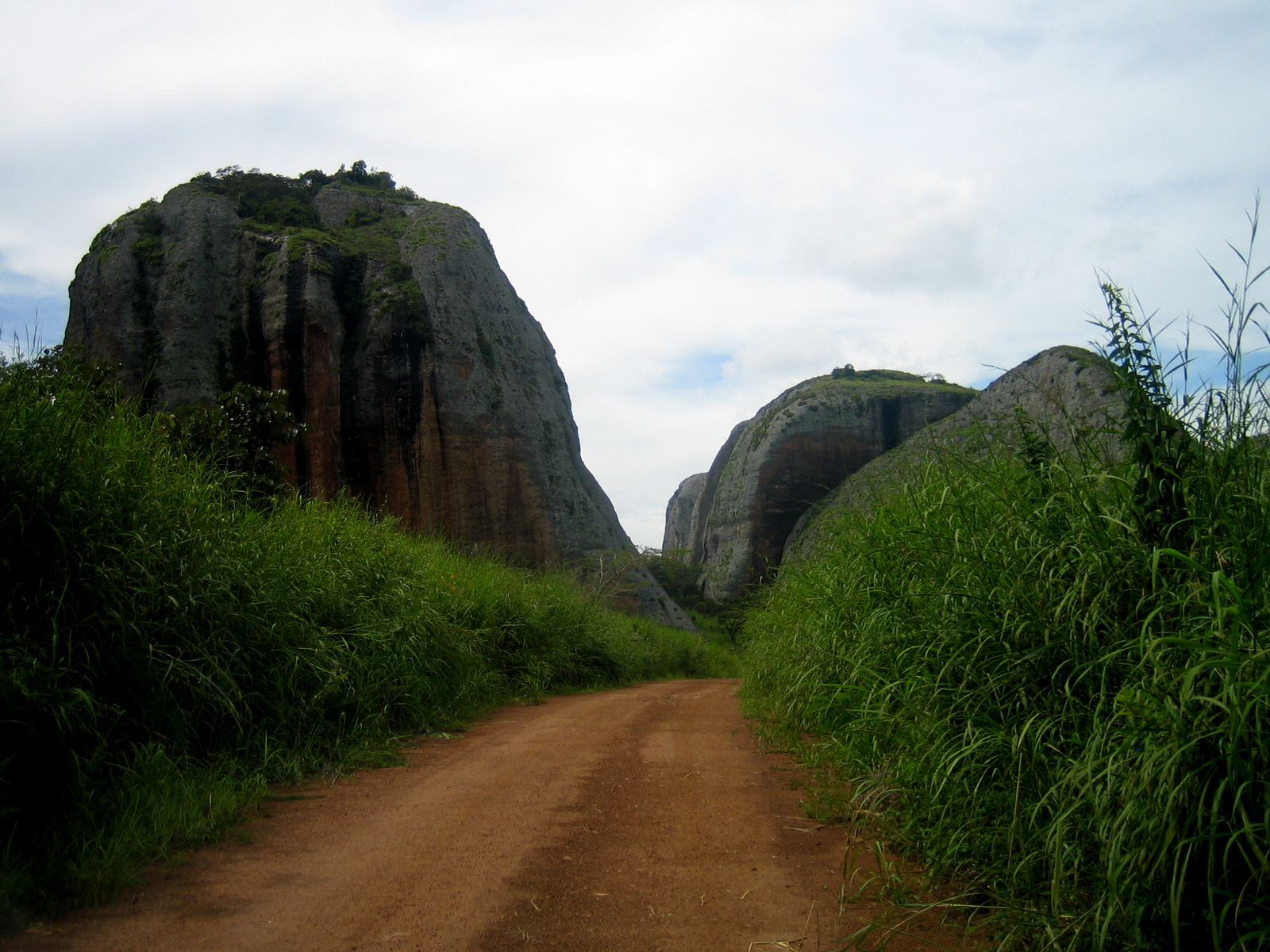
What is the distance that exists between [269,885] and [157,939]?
1.87ft

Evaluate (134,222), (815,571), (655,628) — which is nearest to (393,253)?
(134,222)

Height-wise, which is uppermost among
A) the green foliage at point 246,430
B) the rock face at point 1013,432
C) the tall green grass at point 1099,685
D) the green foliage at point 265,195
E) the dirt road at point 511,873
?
the green foliage at point 265,195

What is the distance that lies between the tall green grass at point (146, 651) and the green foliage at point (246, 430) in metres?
3.33

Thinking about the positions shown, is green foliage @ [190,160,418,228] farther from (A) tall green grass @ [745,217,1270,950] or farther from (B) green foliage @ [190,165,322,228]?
(A) tall green grass @ [745,217,1270,950]

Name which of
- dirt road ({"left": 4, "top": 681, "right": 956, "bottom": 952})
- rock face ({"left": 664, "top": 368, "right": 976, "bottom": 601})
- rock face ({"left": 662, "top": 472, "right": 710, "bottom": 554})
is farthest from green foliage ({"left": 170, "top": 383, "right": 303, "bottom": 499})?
rock face ({"left": 662, "top": 472, "right": 710, "bottom": 554})

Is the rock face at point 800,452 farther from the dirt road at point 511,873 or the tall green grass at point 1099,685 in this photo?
the tall green grass at point 1099,685

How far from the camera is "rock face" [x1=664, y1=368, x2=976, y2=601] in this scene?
30250 mm

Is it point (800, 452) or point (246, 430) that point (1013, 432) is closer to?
point (246, 430)

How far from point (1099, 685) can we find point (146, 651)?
4755 millimetres

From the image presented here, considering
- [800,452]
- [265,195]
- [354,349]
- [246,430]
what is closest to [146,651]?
[246,430]

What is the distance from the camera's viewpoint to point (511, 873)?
3725 mm

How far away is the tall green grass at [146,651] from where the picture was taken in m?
3.93

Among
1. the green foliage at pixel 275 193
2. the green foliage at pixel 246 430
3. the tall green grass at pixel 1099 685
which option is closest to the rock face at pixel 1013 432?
the tall green grass at pixel 1099 685

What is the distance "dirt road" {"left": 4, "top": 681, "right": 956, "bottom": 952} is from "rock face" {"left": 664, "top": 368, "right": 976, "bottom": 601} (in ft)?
80.5
